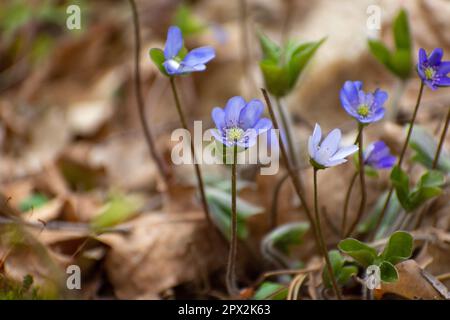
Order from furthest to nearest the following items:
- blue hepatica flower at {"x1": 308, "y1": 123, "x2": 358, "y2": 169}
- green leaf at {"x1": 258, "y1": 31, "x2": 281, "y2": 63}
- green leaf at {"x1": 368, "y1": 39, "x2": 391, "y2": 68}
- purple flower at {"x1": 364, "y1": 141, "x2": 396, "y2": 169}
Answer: green leaf at {"x1": 368, "y1": 39, "x2": 391, "y2": 68}, green leaf at {"x1": 258, "y1": 31, "x2": 281, "y2": 63}, purple flower at {"x1": 364, "y1": 141, "x2": 396, "y2": 169}, blue hepatica flower at {"x1": 308, "y1": 123, "x2": 358, "y2": 169}

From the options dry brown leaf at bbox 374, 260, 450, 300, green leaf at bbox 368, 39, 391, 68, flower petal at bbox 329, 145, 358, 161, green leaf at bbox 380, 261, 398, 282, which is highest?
green leaf at bbox 368, 39, 391, 68

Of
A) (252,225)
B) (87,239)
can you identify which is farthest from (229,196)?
(87,239)

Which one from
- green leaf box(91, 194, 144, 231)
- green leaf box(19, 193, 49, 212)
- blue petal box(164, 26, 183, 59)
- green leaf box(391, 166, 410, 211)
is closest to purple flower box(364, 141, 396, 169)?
green leaf box(391, 166, 410, 211)

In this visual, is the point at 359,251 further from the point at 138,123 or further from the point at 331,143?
the point at 138,123

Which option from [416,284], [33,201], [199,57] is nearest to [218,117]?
[199,57]

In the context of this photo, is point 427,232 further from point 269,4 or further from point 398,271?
point 269,4

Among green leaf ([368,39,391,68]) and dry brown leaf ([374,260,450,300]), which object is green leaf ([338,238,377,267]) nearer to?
dry brown leaf ([374,260,450,300])

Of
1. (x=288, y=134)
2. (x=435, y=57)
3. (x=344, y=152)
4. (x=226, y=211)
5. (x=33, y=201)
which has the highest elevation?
(x=435, y=57)
